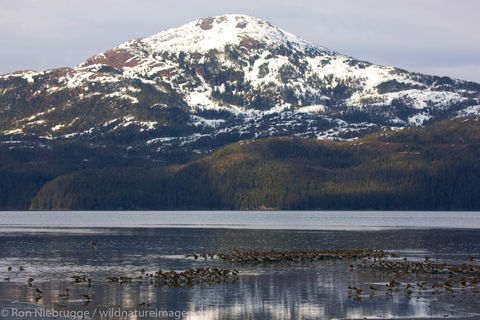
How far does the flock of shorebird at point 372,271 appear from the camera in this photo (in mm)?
66750

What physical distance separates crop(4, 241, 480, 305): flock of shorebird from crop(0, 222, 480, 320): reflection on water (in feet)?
3.50

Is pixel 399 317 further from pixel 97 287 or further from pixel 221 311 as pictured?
pixel 97 287

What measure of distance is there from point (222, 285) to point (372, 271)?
20.9m

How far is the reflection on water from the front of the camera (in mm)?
57531

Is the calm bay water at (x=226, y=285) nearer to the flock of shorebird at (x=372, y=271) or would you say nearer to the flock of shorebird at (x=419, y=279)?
the flock of shorebird at (x=372, y=271)

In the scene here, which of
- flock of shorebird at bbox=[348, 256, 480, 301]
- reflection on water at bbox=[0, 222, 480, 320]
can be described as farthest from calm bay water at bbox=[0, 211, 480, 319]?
flock of shorebird at bbox=[348, 256, 480, 301]

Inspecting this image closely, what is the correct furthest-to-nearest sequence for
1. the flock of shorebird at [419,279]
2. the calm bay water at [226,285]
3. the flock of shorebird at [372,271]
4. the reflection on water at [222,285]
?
the flock of shorebird at [372,271]
the flock of shorebird at [419,279]
the reflection on water at [222,285]
the calm bay water at [226,285]

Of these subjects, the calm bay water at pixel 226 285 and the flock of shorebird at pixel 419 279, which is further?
the flock of shorebird at pixel 419 279

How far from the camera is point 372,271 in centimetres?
8331

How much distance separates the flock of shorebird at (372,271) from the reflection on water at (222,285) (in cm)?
107

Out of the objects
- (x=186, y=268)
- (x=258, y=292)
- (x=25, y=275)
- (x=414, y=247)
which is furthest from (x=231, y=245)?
(x=258, y=292)

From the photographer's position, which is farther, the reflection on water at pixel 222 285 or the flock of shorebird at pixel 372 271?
the flock of shorebird at pixel 372 271

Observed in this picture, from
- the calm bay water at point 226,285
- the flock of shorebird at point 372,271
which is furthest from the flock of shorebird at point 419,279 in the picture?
the calm bay water at point 226,285

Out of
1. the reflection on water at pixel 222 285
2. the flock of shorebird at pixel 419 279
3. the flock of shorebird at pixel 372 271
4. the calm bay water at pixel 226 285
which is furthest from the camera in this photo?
the flock of shorebird at pixel 372 271
